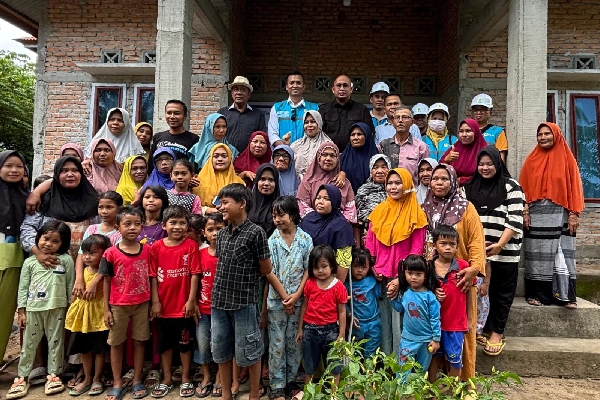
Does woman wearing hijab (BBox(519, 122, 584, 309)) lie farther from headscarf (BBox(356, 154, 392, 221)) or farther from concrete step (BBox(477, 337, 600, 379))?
headscarf (BBox(356, 154, 392, 221))

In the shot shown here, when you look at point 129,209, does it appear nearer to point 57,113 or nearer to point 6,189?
point 6,189

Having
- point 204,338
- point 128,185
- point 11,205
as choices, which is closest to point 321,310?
point 204,338

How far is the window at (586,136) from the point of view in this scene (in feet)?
21.4

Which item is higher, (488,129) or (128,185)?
(488,129)

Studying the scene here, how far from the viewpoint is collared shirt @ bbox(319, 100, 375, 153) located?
4.22 m

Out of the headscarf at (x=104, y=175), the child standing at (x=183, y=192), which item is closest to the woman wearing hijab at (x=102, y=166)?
the headscarf at (x=104, y=175)

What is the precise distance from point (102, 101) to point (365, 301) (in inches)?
A: 246

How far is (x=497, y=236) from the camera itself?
10.8ft

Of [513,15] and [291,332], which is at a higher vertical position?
[513,15]

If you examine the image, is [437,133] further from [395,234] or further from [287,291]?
[287,291]

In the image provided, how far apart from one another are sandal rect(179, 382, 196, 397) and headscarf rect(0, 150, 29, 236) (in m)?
1.71

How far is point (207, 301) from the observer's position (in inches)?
114

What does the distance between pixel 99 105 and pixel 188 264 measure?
17.8 ft

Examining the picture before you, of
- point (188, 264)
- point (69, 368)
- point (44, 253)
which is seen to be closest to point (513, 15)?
point (188, 264)
